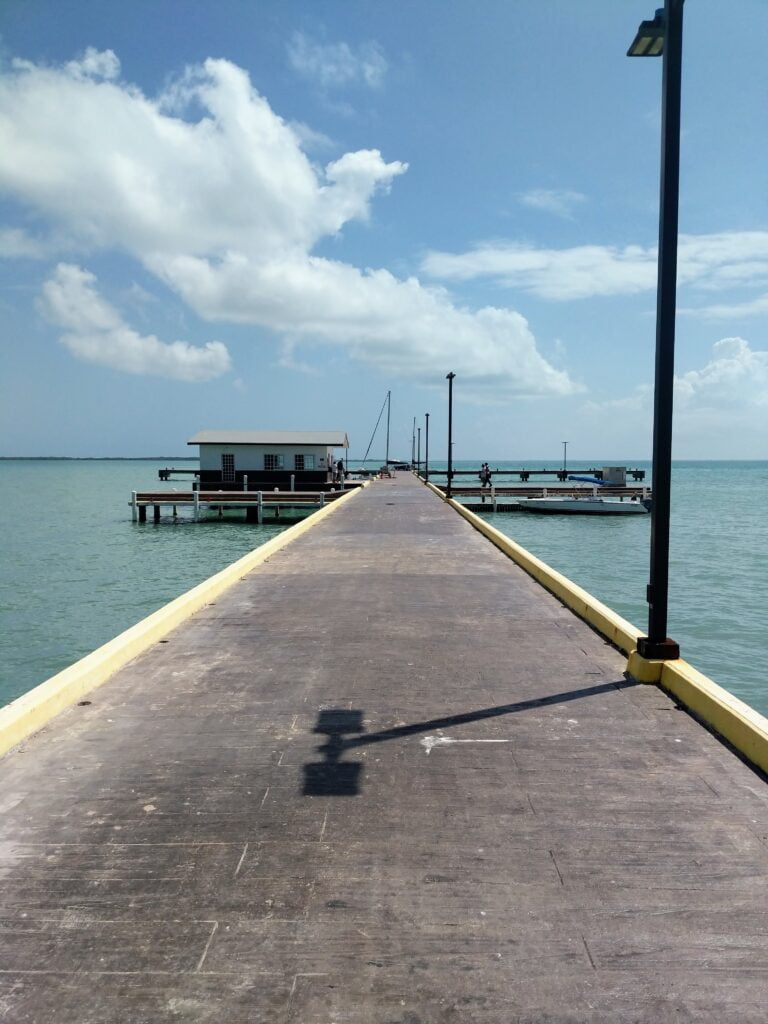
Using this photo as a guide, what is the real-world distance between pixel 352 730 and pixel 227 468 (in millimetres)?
49251

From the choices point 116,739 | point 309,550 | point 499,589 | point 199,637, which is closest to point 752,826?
point 116,739

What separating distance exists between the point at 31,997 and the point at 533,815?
2.49 meters

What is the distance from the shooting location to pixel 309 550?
15.3 m

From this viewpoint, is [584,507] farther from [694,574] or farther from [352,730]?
[352,730]

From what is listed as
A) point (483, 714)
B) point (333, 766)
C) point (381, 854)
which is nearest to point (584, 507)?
point (483, 714)

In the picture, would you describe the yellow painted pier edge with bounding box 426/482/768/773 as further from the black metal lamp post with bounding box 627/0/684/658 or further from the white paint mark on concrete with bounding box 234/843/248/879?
the white paint mark on concrete with bounding box 234/843/248/879

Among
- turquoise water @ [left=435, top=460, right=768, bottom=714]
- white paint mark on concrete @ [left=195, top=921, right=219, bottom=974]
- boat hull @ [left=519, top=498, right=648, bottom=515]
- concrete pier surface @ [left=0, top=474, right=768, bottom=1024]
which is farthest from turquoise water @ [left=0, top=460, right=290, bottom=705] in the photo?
boat hull @ [left=519, top=498, right=648, bottom=515]

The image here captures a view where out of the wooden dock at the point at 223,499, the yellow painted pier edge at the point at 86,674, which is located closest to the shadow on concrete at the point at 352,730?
the yellow painted pier edge at the point at 86,674

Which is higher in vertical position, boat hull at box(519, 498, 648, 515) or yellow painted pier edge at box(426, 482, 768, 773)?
yellow painted pier edge at box(426, 482, 768, 773)

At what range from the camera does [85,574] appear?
2433cm

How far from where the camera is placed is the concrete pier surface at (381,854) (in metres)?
2.77

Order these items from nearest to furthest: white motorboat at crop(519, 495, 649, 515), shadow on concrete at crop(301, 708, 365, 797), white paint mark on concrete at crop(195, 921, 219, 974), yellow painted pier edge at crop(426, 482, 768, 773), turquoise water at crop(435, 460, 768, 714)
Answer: white paint mark on concrete at crop(195, 921, 219, 974) → shadow on concrete at crop(301, 708, 365, 797) → yellow painted pier edge at crop(426, 482, 768, 773) → turquoise water at crop(435, 460, 768, 714) → white motorboat at crop(519, 495, 649, 515)

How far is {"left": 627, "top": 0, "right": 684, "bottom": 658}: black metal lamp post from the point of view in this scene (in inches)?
249

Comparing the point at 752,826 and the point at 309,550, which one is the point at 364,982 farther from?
the point at 309,550
